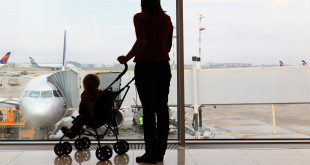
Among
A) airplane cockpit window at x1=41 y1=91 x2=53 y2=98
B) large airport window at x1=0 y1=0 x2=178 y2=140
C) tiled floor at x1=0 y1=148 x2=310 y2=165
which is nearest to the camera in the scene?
tiled floor at x1=0 y1=148 x2=310 y2=165

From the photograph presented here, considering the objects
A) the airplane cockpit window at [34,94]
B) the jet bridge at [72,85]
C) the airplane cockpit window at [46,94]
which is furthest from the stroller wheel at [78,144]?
the airplane cockpit window at [34,94]

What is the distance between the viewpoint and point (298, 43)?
3422mm

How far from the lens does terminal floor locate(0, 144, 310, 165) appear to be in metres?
2.03

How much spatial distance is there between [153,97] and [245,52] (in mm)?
1977

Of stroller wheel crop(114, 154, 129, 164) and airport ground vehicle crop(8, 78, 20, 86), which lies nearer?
stroller wheel crop(114, 154, 129, 164)

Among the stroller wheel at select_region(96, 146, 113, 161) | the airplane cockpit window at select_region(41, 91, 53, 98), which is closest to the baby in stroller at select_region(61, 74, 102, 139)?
the stroller wheel at select_region(96, 146, 113, 161)

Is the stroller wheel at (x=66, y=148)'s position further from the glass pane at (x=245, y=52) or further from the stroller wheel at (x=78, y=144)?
the glass pane at (x=245, y=52)

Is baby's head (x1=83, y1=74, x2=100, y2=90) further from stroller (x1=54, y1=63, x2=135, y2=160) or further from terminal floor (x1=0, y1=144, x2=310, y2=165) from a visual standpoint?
terminal floor (x1=0, y1=144, x2=310, y2=165)

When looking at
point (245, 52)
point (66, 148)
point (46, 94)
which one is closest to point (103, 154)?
point (66, 148)

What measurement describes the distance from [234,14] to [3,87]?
281 cm

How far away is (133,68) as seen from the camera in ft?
10.1

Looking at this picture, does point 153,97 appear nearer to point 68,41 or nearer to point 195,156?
point 195,156

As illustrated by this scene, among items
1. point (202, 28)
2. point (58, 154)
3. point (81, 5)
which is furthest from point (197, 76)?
point (58, 154)

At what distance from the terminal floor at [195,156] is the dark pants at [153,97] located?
7.3 inches
